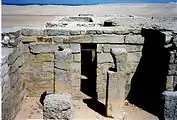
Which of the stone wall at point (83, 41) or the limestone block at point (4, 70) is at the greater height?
the stone wall at point (83, 41)

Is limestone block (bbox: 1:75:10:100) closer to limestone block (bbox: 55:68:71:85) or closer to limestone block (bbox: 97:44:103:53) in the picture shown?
limestone block (bbox: 55:68:71:85)

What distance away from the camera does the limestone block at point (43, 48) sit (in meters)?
8.60

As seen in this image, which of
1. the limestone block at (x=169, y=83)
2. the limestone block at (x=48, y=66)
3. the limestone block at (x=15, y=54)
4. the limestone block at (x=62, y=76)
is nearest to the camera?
the limestone block at (x=15, y=54)

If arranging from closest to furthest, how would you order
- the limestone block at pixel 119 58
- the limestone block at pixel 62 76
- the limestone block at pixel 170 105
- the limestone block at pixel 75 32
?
the limestone block at pixel 170 105
the limestone block at pixel 119 58
the limestone block at pixel 62 76
the limestone block at pixel 75 32

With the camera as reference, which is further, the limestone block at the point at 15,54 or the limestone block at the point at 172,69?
the limestone block at the point at 172,69

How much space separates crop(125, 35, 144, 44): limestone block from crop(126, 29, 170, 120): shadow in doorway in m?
0.12

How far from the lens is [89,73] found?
959cm

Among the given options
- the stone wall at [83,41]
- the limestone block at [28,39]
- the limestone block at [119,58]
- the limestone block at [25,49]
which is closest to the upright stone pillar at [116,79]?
the limestone block at [119,58]

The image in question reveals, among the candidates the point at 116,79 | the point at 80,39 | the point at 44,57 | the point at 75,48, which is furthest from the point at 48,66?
the point at 116,79

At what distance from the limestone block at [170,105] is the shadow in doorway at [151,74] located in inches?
75.5

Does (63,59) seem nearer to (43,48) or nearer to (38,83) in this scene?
(43,48)

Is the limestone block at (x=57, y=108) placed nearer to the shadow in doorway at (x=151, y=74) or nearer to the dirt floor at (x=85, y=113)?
the dirt floor at (x=85, y=113)

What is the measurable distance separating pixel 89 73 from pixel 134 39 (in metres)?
1.85

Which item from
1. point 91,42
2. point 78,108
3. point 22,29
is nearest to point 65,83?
point 78,108
